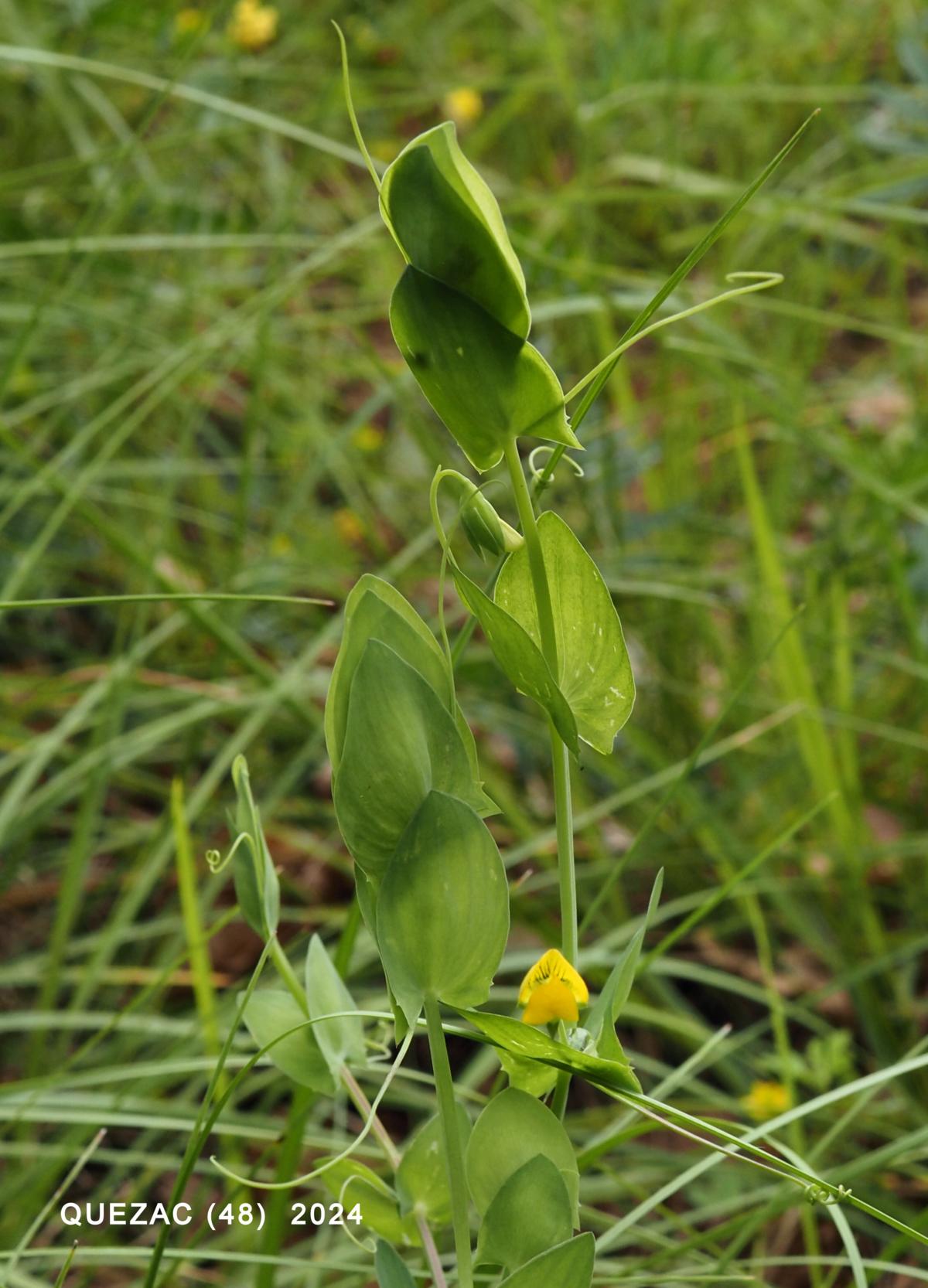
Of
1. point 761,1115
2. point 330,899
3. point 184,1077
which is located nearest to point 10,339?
point 330,899

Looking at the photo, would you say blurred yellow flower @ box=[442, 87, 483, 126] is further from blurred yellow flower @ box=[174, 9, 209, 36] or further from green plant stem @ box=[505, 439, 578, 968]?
green plant stem @ box=[505, 439, 578, 968]

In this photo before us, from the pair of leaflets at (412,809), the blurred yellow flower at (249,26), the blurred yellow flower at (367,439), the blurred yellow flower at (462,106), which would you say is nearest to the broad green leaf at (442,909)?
the pair of leaflets at (412,809)

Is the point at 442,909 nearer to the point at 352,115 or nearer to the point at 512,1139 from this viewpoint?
the point at 512,1139

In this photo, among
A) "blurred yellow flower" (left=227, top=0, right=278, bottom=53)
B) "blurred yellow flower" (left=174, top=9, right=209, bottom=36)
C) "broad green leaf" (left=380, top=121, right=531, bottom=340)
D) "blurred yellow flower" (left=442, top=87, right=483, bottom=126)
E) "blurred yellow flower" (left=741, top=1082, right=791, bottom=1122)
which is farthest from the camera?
"blurred yellow flower" (left=442, top=87, right=483, bottom=126)

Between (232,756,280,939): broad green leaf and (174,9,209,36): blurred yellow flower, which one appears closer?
(232,756,280,939): broad green leaf

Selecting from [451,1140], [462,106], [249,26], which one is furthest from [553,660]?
[462,106]

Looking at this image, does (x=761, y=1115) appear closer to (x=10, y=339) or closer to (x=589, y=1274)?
(x=589, y=1274)

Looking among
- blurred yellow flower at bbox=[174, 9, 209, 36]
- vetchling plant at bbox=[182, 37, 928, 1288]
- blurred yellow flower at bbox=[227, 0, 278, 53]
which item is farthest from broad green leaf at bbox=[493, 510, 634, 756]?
blurred yellow flower at bbox=[227, 0, 278, 53]
